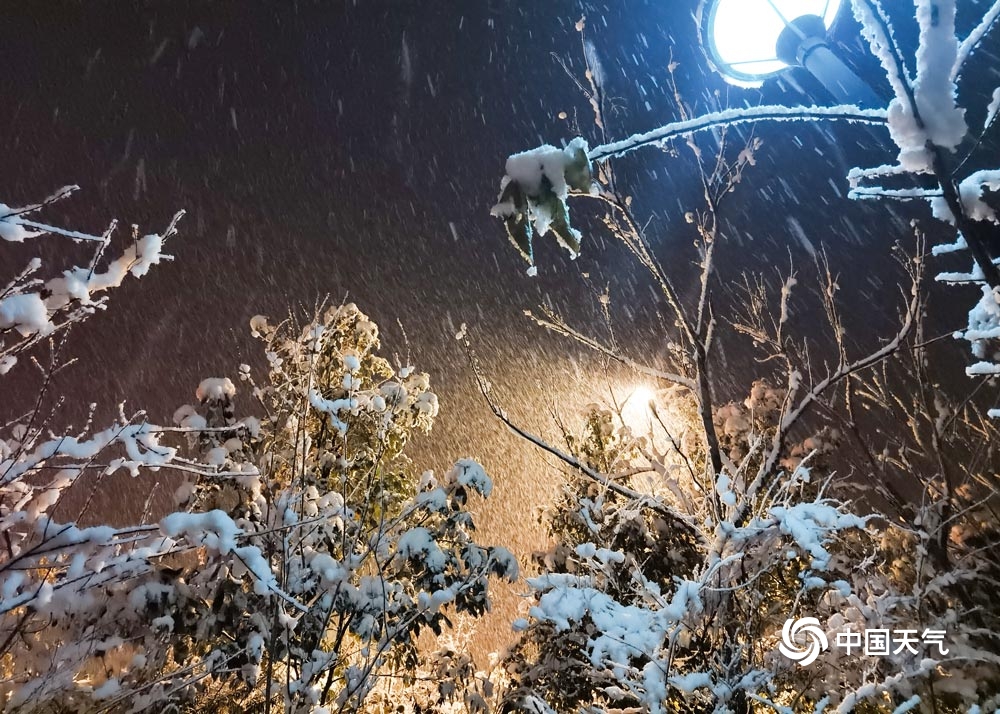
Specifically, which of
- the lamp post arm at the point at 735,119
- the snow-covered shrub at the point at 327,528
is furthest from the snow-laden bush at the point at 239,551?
the lamp post arm at the point at 735,119

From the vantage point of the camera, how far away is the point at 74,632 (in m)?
3.84

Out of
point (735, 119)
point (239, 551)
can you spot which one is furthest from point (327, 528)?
point (735, 119)

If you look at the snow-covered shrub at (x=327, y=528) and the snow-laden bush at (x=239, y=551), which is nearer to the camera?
the snow-laden bush at (x=239, y=551)

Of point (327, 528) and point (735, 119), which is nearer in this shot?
point (735, 119)

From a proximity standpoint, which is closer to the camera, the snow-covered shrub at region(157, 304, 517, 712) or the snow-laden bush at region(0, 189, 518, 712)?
the snow-laden bush at region(0, 189, 518, 712)

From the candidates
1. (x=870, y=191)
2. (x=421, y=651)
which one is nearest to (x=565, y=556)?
(x=421, y=651)

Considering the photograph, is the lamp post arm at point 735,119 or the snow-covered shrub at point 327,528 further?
the snow-covered shrub at point 327,528

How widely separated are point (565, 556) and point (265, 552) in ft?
23.0

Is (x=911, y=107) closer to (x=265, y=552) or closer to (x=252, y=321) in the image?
(x=265, y=552)

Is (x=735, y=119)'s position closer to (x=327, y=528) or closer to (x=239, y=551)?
(x=239, y=551)

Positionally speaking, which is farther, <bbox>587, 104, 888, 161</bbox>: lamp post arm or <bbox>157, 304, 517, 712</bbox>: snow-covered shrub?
<bbox>157, 304, 517, 712</bbox>: snow-covered shrub

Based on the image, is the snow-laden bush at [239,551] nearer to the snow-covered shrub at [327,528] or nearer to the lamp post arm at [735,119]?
the snow-covered shrub at [327,528]

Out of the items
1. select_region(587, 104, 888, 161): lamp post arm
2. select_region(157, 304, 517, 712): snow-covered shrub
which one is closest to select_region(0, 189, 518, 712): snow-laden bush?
select_region(157, 304, 517, 712): snow-covered shrub

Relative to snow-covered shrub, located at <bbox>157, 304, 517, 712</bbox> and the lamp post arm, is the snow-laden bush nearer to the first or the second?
snow-covered shrub, located at <bbox>157, 304, 517, 712</bbox>
